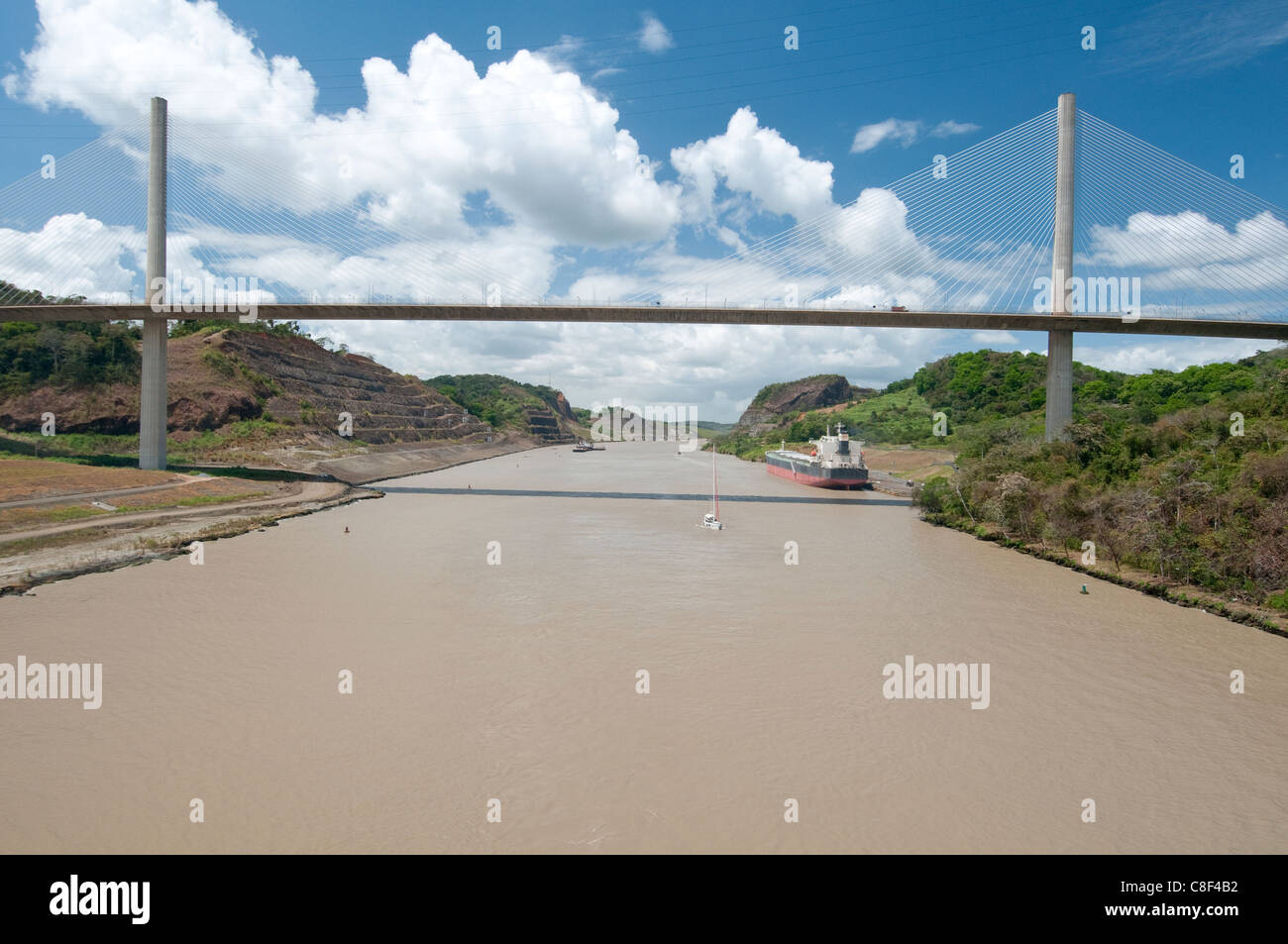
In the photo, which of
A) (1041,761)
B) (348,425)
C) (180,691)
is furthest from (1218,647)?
(348,425)

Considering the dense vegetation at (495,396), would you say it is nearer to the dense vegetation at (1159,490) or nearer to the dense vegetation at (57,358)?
the dense vegetation at (57,358)

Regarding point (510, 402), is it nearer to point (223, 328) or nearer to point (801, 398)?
point (801, 398)

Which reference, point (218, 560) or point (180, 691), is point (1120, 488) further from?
point (218, 560)

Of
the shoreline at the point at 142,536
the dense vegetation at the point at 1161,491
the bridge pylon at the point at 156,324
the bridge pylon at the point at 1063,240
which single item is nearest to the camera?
the dense vegetation at the point at 1161,491

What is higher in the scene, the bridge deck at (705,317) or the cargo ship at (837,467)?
the bridge deck at (705,317)
